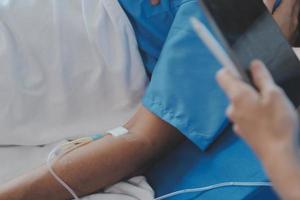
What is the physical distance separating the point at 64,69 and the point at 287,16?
60cm

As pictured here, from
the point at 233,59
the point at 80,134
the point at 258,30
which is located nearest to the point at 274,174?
the point at 233,59

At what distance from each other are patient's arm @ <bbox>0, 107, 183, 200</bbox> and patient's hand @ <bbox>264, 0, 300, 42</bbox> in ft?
1.36

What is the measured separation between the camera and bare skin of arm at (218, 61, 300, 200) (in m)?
0.58

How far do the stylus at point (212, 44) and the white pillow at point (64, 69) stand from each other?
0.59 metres

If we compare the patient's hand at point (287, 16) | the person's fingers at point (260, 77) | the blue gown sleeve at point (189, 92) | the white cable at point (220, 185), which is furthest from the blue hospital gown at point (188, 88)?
the person's fingers at point (260, 77)

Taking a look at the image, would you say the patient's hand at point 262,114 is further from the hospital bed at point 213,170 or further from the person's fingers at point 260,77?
the hospital bed at point 213,170

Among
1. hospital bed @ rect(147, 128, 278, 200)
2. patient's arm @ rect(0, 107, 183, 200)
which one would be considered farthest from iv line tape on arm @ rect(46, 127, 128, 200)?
hospital bed @ rect(147, 128, 278, 200)

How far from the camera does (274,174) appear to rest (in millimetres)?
595

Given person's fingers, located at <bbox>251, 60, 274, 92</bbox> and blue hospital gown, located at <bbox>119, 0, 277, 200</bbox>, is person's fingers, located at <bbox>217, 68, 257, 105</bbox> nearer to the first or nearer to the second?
person's fingers, located at <bbox>251, 60, 274, 92</bbox>

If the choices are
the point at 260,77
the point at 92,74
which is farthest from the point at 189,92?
the point at 260,77

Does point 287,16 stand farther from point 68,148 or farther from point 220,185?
point 68,148

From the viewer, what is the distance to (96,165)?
104 cm

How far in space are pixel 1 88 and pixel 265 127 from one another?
771 mm

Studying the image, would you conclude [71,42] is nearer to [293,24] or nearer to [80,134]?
[80,134]
